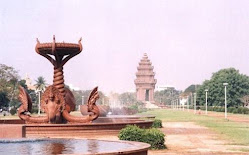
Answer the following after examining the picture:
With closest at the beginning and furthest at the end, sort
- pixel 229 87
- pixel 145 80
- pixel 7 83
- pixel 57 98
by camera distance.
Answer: pixel 57 98 < pixel 7 83 < pixel 229 87 < pixel 145 80

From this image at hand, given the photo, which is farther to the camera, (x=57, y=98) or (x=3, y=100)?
(x=3, y=100)

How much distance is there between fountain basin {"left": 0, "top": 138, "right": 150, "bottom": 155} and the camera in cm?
899

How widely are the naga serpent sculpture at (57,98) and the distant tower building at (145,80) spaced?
123m

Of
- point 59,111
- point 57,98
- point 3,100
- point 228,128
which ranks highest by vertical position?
point 3,100

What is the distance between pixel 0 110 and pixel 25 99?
52.8 meters

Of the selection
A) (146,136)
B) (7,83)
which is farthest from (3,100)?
(146,136)

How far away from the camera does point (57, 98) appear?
19.9m

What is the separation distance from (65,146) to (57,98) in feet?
31.7

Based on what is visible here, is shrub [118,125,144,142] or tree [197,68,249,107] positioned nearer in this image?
shrub [118,125,144,142]

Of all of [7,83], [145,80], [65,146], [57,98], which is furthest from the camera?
[145,80]

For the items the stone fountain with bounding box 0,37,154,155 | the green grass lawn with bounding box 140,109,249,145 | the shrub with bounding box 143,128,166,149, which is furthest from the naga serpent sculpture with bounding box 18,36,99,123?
the green grass lawn with bounding box 140,109,249,145

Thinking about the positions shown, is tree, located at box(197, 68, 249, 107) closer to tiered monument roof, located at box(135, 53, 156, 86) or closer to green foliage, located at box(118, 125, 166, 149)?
tiered monument roof, located at box(135, 53, 156, 86)

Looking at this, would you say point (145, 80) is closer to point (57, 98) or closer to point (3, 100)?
point (3, 100)

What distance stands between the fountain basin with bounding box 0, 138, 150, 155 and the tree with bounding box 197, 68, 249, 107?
83767mm
